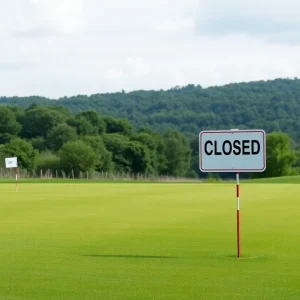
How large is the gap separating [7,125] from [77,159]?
27837 mm

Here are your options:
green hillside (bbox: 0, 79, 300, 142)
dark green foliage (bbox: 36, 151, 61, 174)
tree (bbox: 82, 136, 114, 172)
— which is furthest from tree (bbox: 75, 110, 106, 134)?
green hillside (bbox: 0, 79, 300, 142)

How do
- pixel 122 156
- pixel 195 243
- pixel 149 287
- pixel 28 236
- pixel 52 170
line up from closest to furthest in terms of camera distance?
pixel 149 287 < pixel 195 243 < pixel 28 236 < pixel 52 170 < pixel 122 156

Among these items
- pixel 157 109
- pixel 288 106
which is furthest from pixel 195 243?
pixel 157 109

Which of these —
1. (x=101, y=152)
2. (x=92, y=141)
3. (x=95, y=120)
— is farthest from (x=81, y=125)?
(x=101, y=152)

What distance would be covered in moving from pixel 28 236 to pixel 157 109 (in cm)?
18374

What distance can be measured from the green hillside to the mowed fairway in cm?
15121

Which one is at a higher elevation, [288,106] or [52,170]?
[288,106]

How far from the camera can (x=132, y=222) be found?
779 inches

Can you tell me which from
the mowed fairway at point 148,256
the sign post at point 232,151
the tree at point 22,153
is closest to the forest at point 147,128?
the tree at point 22,153

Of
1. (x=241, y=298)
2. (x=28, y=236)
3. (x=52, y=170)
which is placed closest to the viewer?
(x=241, y=298)

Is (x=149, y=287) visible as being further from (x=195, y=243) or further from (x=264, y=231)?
(x=264, y=231)

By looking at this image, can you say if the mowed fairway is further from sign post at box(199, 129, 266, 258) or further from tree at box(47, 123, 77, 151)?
tree at box(47, 123, 77, 151)

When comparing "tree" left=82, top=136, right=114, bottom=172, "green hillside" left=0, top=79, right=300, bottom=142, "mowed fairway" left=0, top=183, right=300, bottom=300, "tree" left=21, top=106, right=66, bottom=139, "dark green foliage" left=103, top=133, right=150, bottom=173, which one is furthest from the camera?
"green hillside" left=0, top=79, right=300, bottom=142

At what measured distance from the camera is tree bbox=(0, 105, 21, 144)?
127m
